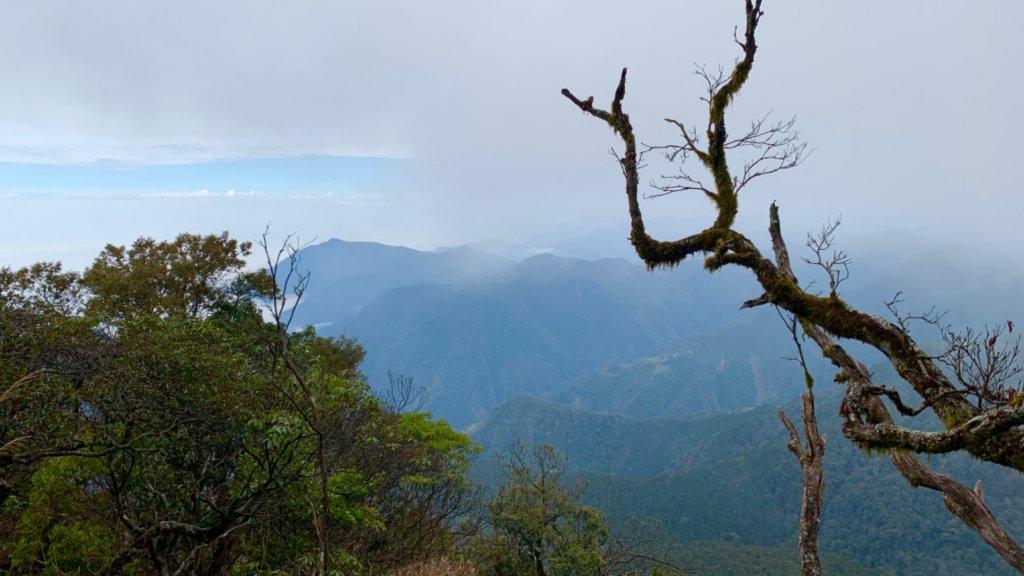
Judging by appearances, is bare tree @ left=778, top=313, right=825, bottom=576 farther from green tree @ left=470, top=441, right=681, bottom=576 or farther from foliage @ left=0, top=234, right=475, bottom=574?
green tree @ left=470, top=441, right=681, bottom=576

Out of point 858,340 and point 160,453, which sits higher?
point 858,340

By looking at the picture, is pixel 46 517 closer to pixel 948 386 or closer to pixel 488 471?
pixel 948 386

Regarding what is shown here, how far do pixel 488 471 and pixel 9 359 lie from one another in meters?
107

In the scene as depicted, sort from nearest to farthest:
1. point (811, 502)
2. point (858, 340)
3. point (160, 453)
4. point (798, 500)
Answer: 1. point (858, 340)
2. point (811, 502)
3. point (160, 453)
4. point (798, 500)

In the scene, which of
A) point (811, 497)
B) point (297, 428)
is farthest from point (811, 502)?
point (297, 428)

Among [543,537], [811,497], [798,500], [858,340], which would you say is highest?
[858,340]

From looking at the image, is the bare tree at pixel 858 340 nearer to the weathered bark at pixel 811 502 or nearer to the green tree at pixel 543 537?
the weathered bark at pixel 811 502

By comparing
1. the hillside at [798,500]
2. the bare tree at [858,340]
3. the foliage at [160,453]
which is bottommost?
the hillside at [798,500]

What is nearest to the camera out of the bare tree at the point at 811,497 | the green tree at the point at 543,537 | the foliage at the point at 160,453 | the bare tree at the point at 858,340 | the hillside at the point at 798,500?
the bare tree at the point at 858,340

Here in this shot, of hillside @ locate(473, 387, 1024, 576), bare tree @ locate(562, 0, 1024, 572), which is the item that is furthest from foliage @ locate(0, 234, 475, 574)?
hillside @ locate(473, 387, 1024, 576)

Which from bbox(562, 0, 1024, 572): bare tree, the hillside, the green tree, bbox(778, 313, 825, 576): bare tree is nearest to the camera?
bbox(562, 0, 1024, 572): bare tree

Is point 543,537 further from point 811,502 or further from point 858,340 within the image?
point 858,340

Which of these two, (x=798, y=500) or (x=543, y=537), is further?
(x=798, y=500)

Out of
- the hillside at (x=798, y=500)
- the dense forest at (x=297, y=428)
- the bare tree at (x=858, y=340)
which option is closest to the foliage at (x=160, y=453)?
the dense forest at (x=297, y=428)
